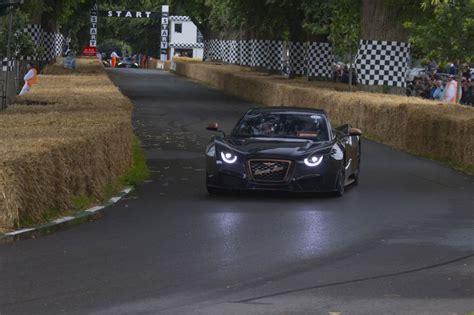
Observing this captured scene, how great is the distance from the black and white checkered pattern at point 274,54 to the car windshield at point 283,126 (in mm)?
45550

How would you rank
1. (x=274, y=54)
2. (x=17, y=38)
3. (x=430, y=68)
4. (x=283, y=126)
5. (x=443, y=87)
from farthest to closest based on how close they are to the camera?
(x=274, y=54)
(x=430, y=68)
(x=443, y=87)
(x=17, y=38)
(x=283, y=126)

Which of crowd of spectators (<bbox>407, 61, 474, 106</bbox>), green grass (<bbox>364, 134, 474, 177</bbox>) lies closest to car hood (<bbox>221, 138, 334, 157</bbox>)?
green grass (<bbox>364, 134, 474, 177</bbox>)

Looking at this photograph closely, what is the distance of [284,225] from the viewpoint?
13477mm

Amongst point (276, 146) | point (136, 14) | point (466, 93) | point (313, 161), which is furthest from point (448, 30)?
point (136, 14)

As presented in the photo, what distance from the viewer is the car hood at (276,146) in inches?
640

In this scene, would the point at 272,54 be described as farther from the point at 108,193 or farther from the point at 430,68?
the point at 108,193

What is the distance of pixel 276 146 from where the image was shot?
54.2 feet

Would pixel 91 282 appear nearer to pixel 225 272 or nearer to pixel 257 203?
pixel 225 272

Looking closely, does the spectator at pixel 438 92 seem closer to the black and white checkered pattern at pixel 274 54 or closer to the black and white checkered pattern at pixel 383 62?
the black and white checkered pattern at pixel 383 62

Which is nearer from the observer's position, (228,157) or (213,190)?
(228,157)

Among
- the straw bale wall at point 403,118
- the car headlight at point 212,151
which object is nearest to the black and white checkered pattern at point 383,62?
the straw bale wall at point 403,118

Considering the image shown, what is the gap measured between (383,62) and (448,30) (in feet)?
7.47

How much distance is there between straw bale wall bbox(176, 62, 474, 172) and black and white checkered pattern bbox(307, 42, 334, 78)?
8628 millimetres

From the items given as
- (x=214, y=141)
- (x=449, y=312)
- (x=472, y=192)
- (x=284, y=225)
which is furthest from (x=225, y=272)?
(x=472, y=192)
